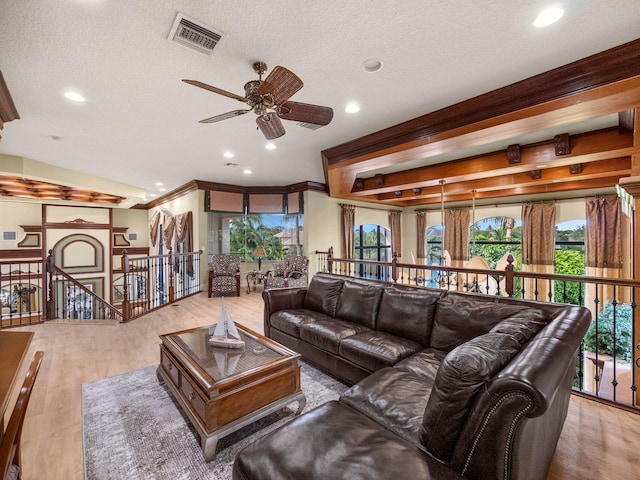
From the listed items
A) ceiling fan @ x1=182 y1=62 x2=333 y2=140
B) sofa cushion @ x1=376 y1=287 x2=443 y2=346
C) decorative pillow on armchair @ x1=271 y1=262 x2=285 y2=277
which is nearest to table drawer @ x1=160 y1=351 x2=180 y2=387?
sofa cushion @ x1=376 y1=287 x2=443 y2=346

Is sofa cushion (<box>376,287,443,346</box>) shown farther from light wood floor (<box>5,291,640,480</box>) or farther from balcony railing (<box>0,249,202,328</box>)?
balcony railing (<box>0,249,202,328</box>)

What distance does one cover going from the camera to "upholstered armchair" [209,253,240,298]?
636cm

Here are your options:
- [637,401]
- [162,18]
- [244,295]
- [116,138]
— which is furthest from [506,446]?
[244,295]

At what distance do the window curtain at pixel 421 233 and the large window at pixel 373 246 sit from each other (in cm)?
91

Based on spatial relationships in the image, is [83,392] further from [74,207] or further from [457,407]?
[74,207]

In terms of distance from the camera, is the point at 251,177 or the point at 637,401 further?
the point at 251,177

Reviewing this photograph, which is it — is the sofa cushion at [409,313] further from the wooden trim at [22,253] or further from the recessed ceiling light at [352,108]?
the wooden trim at [22,253]

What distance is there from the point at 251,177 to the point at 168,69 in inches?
158

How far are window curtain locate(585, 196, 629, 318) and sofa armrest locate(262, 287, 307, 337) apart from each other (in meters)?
5.58

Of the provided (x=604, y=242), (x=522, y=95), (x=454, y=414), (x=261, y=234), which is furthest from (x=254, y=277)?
(x=604, y=242)

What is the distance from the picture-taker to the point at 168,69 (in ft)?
7.60

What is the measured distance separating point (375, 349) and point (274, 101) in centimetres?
217

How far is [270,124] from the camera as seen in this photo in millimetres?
2625

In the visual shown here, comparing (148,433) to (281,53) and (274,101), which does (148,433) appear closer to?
(274,101)
